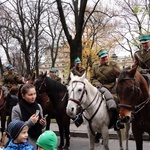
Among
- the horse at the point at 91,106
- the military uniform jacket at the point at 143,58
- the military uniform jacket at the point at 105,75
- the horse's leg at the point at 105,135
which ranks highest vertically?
the military uniform jacket at the point at 143,58

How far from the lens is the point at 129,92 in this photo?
4617mm

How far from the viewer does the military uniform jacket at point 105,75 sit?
688cm

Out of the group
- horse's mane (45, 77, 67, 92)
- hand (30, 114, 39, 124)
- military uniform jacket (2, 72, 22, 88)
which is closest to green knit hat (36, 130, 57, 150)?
hand (30, 114, 39, 124)

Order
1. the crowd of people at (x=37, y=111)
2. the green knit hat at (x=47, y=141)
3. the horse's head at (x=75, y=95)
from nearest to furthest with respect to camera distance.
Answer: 1. the green knit hat at (x=47, y=141)
2. the crowd of people at (x=37, y=111)
3. the horse's head at (x=75, y=95)

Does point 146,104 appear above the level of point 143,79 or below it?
below

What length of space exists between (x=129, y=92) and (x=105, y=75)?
2.35m

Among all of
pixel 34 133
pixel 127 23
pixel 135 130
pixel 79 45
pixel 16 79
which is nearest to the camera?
pixel 34 133

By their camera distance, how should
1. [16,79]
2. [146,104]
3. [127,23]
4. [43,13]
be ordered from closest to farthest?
[146,104] → [16,79] → [43,13] → [127,23]

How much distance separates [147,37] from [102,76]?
1.78 m

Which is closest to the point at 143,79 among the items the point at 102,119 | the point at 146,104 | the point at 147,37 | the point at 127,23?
the point at 146,104

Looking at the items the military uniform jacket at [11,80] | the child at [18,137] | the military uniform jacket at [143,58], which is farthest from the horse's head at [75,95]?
the military uniform jacket at [11,80]

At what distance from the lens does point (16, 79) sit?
1057 cm

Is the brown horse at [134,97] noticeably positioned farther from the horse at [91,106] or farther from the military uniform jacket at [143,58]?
the horse at [91,106]

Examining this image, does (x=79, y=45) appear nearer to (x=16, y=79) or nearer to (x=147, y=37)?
(x=16, y=79)
